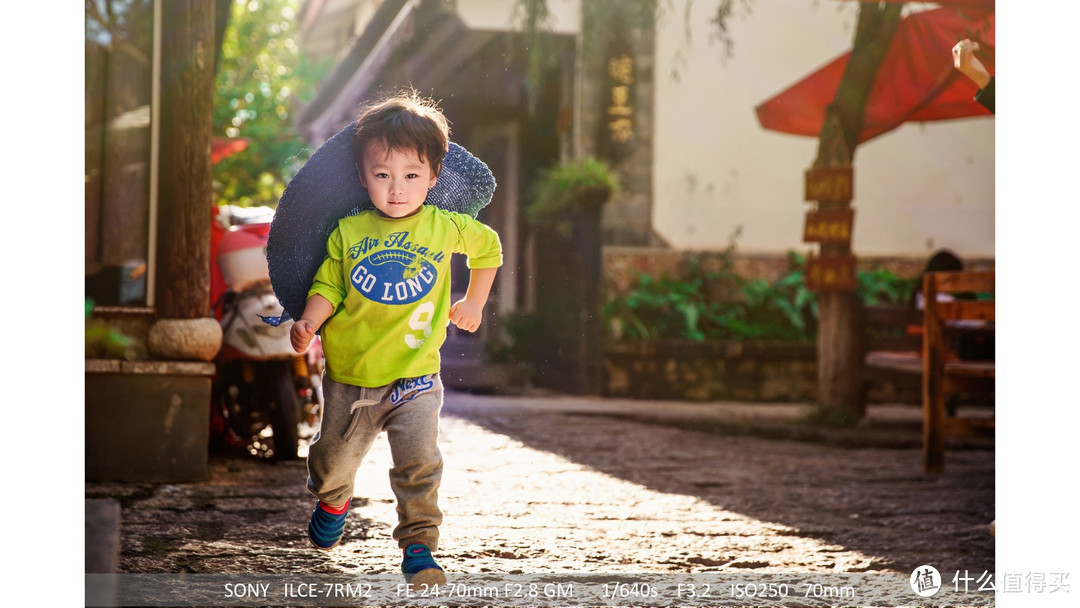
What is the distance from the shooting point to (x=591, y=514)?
3.20 meters

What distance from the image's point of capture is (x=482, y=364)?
7109 mm

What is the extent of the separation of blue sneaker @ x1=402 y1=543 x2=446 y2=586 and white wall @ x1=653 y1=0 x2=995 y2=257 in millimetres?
6361

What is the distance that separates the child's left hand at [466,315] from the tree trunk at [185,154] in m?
1.44

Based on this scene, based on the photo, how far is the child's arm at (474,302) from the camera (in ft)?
6.83

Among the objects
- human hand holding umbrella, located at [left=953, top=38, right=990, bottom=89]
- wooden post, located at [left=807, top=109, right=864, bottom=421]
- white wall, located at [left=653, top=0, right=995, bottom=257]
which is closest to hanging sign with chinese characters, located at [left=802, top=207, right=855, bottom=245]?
wooden post, located at [left=807, top=109, right=864, bottom=421]

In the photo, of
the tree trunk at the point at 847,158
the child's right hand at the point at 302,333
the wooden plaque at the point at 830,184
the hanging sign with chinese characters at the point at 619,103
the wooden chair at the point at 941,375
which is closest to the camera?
the child's right hand at the point at 302,333

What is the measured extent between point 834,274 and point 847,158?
26.1 inches

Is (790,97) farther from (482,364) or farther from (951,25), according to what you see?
(482,364)

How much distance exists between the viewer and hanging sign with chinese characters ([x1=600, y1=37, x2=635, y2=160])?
814 cm

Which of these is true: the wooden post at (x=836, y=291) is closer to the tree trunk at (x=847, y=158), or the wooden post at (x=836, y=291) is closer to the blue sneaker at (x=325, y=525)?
the tree trunk at (x=847, y=158)

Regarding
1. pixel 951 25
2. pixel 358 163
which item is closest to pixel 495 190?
pixel 358 163

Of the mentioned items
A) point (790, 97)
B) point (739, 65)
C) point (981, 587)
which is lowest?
point (981, 587)

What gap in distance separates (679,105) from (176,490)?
6.01m

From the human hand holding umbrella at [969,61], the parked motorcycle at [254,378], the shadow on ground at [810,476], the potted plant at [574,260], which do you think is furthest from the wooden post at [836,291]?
the parked motorcycle at [254,378]
